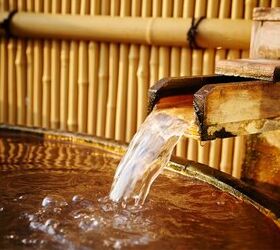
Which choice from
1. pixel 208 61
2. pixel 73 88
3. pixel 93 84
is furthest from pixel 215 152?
pixel 73 88

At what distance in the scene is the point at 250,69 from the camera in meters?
2.04

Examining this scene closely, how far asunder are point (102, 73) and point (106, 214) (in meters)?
2.12

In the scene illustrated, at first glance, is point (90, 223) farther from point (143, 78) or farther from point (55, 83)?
point (55, 83)

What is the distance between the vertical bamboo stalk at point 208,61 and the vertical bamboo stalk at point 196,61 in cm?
3

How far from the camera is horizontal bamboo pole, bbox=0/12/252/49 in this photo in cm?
326

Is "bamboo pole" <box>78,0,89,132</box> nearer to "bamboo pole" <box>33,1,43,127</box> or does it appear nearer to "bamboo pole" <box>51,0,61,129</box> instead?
"bamboo pole" <box>51,0,61,129</box>

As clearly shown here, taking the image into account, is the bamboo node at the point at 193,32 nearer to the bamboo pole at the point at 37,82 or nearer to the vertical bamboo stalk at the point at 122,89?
the vertical bamboo stalk at the point at 122,89

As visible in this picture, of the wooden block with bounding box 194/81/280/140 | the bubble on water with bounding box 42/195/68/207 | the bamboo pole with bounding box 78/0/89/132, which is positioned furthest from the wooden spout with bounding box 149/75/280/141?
the bamboo pole with bounding box 78/0/89/132

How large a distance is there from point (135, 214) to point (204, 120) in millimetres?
530

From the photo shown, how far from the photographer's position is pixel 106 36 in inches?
150

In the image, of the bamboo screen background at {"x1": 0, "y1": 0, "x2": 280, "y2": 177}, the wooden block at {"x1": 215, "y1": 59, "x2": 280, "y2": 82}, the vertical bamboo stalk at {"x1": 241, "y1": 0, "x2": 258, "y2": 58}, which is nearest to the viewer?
the wooden block at {"x1": 215, "y1": 59, "x2": 280, "y2": 82}

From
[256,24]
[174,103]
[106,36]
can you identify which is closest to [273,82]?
[174,103]

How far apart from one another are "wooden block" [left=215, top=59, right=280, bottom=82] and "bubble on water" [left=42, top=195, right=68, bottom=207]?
0.87 m

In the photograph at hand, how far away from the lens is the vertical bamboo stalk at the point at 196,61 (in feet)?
11.3
